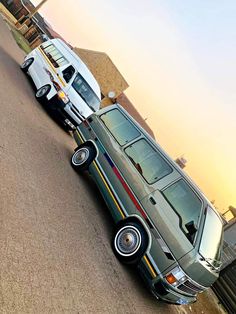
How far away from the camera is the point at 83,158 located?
830 cm

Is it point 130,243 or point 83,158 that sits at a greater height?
point 83,158

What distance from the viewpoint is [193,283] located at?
5.49 meters

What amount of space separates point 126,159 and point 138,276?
2.51 metres

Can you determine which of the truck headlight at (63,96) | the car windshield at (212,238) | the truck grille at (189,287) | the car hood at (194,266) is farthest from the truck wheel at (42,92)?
the truck grille at (189,287)

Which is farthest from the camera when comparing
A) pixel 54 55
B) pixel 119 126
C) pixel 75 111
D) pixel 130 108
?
pixel 130 108

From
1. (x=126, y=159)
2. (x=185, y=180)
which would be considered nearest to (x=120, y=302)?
(x=185, y=180)

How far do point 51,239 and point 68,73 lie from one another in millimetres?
8896

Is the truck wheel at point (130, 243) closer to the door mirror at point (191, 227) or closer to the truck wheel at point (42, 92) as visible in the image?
the door mirror at point (191, 227)

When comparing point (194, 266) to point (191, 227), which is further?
point (191, 227)

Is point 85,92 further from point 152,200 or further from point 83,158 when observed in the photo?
point 152,200

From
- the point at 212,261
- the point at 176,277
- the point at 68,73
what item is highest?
the point at 68,73

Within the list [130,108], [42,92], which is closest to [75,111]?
[42,92]

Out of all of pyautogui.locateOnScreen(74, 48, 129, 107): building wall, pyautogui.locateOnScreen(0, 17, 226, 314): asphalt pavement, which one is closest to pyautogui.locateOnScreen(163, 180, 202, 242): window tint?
pyautogui.locateOnScreen(0, 17, 226, 314): asphalt pavement

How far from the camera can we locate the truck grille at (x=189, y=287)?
18.0 ft
